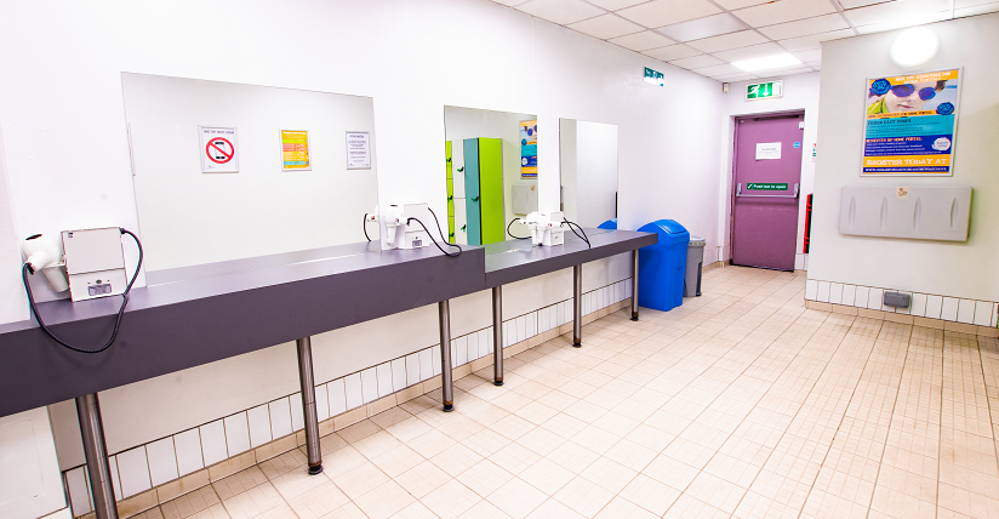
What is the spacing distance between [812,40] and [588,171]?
8.21 feet

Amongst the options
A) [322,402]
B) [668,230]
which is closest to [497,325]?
[322,402]

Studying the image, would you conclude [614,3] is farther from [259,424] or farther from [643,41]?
[259,424]

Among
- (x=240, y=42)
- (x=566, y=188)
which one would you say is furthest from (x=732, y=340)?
(x=240, y=42)

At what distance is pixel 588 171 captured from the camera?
473 centimetres

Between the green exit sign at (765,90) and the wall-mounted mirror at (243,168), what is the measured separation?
5.83 metres

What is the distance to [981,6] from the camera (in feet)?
13.0

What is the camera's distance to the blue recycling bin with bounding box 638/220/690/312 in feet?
16.8

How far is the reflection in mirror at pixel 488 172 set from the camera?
353cm

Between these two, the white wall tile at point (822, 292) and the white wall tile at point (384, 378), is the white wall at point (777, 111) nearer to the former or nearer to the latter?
the white wall tile at point (822, 292)

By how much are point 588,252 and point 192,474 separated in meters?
2.79

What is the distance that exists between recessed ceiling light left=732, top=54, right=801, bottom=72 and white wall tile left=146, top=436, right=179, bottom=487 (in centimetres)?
623

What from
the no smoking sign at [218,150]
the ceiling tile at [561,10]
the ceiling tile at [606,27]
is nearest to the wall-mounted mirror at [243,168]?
the no smoking sign at [218,150]

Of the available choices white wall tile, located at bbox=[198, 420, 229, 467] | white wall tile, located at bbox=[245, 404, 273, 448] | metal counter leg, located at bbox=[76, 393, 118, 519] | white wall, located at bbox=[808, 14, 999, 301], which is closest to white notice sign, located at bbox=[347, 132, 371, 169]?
white wall tile, located at bbox=[245, 404, 273, 448]

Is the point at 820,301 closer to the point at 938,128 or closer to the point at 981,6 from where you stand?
the point at 938,128
